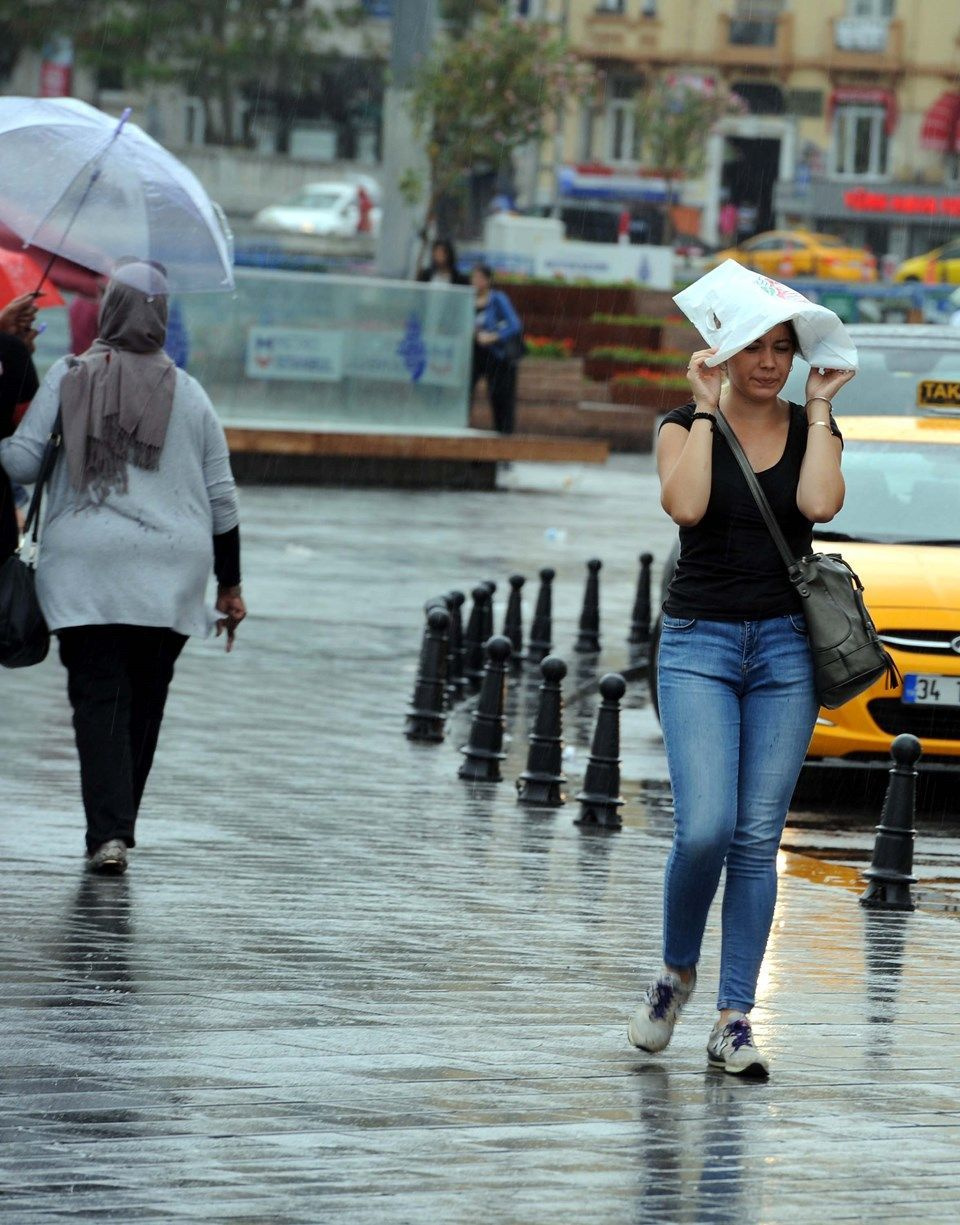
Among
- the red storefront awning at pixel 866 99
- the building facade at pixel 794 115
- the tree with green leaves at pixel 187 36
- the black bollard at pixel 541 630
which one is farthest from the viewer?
the red storefront awning at pixel 866 99

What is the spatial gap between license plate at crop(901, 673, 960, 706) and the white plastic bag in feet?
14.5

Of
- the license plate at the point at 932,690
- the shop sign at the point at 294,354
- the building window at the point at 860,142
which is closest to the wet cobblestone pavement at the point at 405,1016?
the license plate at the point at 932,690

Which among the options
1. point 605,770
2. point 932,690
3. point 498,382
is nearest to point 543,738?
point 605,770

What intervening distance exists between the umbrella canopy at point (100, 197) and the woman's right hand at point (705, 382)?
338 cm

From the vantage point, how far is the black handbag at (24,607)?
7.49 meters

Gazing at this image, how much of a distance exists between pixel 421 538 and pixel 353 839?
12.1 m

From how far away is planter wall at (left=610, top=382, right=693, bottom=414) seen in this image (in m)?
35.0

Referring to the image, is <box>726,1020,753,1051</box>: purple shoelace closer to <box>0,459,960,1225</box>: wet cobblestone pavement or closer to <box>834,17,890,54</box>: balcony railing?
<box>0,459,960,1225</box>: wet cobblestone pavement

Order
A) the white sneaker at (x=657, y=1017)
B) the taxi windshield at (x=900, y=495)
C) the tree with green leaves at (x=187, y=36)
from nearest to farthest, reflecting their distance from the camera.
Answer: the white sneaker at (x=657, y=1017)
the taxi windshield at (x=900, y=495)
the tree with green leaves at (x=187, y=36)

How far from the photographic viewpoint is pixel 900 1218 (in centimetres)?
455

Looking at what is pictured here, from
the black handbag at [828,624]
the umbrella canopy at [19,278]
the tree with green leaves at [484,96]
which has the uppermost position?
the tree with green leaves at [484,96]

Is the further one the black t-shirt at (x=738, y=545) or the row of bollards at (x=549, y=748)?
the row of bollards at (x=549, y=748)

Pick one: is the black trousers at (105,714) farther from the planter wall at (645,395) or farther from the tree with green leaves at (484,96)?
the tree with green leaves at (484,96)

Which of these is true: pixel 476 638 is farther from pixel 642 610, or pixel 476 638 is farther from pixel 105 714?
pixel 105 714
